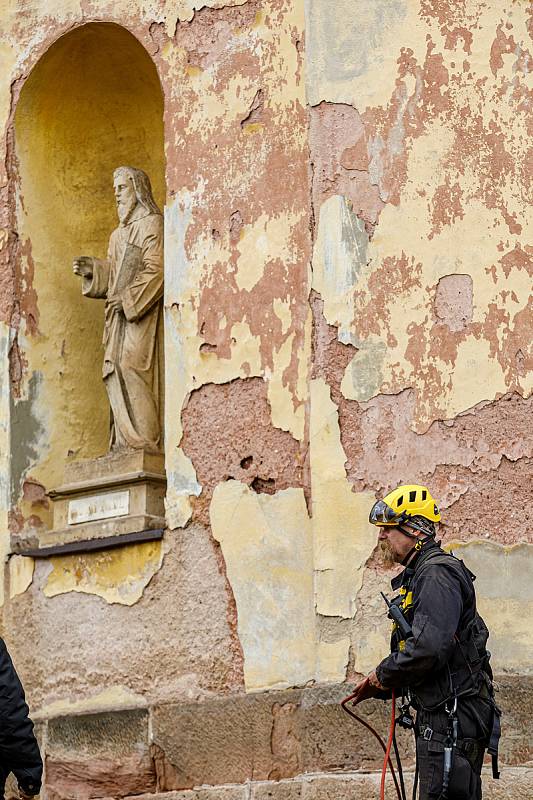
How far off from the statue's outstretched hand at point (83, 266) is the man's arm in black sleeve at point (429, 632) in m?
4.46

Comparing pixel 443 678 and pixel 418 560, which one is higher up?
pixel 418 560

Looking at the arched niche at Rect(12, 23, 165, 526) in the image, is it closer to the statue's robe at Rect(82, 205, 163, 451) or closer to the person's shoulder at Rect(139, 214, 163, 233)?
the statue's robe at Rect(82, 205, 163, 451)

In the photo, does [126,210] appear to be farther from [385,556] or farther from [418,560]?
[418,560]

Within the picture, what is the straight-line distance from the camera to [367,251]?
372 inches

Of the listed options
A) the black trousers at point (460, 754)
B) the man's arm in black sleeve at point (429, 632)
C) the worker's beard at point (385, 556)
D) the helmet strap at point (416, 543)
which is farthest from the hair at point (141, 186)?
the black trousers at point (460, 754)

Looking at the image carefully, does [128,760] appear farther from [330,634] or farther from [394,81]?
[394,81]

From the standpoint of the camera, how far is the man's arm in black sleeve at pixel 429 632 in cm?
719

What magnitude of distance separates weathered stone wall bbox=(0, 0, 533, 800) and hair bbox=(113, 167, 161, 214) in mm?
649

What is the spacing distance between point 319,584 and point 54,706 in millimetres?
1996

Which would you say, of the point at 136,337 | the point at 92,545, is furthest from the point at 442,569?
the point at 136,337

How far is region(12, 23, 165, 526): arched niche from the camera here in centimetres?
1112

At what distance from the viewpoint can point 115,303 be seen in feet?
35.8

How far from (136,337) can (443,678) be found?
13.5 ft

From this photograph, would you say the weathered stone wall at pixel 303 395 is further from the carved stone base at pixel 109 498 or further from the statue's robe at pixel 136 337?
the statue's robe at pixel 136 337
